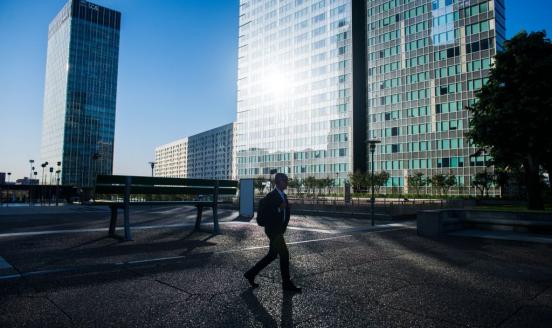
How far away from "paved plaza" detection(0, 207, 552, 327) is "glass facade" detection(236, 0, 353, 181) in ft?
262

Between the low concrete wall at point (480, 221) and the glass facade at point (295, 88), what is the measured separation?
7275cm

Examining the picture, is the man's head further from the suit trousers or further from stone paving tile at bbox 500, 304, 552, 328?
stone paving tile at bbox 500, 304, 552, 328

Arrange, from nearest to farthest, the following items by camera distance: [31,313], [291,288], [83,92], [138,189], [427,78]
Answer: [31,313], [291,288], [138,189], [427,78], [83,92]

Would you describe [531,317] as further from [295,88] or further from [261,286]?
[295,88]

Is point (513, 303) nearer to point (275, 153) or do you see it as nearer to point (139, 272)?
point (139, 272)

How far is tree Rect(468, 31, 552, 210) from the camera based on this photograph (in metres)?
18.9

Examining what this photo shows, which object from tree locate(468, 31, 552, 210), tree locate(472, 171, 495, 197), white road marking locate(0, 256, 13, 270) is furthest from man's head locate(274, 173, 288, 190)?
tree locate(472, 171, 495, 197)

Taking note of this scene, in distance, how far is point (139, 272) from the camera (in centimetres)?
600

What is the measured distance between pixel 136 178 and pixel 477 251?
9.28 meters

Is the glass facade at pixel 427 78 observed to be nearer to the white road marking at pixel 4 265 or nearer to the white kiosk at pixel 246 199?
the white kiosk at pixel 246 199

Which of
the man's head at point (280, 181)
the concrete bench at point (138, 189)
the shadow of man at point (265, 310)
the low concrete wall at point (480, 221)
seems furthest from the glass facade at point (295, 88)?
the shadow of man at point (265, 310)

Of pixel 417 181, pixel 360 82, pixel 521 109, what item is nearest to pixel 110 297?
pixel 521 109

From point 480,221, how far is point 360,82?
265ft

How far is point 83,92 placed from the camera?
458ft
